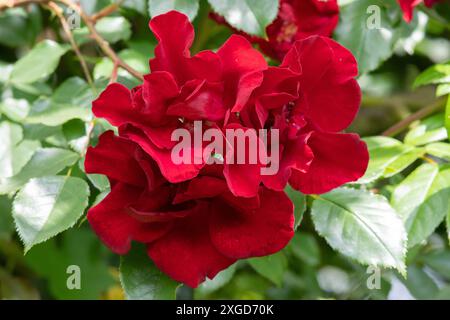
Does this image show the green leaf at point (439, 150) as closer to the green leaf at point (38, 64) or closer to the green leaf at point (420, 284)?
the green leaf at point (420, 284)

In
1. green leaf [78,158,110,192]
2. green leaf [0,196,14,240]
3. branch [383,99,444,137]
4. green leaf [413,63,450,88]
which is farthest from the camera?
green leaf [0,196,14,240]

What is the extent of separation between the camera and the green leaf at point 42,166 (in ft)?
2.44

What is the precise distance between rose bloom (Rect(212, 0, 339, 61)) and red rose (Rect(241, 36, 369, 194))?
18 centimetres

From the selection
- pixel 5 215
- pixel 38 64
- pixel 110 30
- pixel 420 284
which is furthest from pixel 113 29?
pixel 420 284

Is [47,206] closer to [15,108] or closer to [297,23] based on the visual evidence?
[15,108]

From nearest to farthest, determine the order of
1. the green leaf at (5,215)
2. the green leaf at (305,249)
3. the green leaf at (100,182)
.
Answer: the green leaf at (100,182) → the green leaf at (5,215) → the green leaf at (305,249)

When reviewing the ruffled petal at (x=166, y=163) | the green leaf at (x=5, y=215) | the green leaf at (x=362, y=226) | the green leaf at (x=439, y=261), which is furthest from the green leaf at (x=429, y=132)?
the green leaf at (x=5, y=215)

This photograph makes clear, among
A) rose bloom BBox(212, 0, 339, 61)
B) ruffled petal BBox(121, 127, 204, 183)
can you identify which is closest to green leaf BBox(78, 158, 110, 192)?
ruffled petal BBox(121, 127, 204, 183)

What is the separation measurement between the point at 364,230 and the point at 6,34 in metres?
0.69

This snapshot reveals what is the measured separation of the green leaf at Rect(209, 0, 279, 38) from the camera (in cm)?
77

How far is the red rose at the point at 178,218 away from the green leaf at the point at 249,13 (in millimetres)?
204

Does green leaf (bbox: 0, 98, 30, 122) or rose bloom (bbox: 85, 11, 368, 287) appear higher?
rose bloom (bbox: 85, 11, 368, 287)

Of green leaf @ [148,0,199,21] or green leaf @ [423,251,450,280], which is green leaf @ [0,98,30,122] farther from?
green leaf @ [423,251,450,280]

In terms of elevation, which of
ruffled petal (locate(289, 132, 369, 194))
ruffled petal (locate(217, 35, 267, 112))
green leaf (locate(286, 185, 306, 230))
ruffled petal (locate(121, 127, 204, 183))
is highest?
ruffled petal (locate(217, 35, 267, 112))
